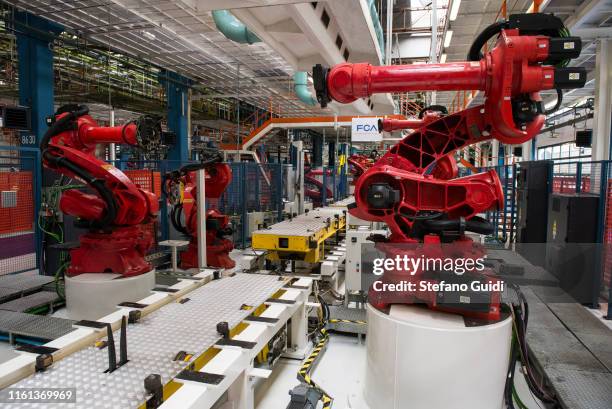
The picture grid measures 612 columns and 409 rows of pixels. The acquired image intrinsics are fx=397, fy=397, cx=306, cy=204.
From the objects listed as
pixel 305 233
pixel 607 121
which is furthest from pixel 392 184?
pixel 607 121

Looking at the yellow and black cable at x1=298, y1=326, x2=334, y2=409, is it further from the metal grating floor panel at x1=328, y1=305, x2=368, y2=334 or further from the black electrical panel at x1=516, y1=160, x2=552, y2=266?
the black electrical panel at x1=516, y1=160, x2=552, y2=266

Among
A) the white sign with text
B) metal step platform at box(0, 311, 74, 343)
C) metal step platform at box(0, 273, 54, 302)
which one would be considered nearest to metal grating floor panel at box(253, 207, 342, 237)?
the white sign with text

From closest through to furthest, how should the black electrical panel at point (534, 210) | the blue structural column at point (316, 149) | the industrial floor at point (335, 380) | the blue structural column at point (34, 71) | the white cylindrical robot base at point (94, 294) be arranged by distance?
the industrial floor at point (335, 380) < the white cylindrical robot base at point (94, 294) < the black electrical panel at point (534, 210) < the blue structural column at point (34, 71) < the blue structural column at point (316, 149)

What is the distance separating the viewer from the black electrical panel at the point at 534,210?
6371 mm

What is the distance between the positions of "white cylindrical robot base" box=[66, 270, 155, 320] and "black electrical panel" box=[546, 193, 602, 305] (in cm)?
587

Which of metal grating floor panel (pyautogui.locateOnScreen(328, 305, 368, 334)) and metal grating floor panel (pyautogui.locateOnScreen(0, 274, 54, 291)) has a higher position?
metal grating floor panel (pyautogui.locateOnScreen(0, 274, 54, 291))

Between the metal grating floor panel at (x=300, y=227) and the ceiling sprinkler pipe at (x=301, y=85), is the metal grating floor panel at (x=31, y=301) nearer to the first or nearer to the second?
the metal grating floor panel at (x=300, y=227)

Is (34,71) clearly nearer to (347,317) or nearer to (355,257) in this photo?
(355,257)

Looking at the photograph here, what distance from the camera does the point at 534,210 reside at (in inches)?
254

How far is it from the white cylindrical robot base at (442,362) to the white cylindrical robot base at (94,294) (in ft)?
11.1

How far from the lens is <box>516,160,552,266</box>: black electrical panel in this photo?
20.9 feet

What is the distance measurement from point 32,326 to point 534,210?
7.09m

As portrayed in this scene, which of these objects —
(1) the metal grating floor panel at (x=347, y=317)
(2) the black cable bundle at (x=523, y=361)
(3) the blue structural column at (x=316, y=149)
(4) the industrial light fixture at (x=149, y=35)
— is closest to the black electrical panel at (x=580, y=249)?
(2) the black cable bundle at (x=523, y=361)

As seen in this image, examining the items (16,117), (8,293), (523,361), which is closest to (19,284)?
(8,293)
